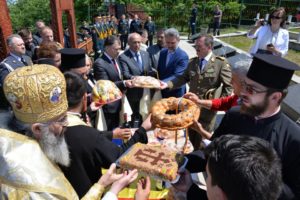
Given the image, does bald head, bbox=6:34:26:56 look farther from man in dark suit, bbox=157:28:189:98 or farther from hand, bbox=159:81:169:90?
hand, bbox=159:81:169:90

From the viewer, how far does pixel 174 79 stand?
480 centimetres

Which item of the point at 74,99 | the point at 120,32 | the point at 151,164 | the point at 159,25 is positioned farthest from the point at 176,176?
the point at 159,25

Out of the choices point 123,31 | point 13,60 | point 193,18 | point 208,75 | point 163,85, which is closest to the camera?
point 208,75

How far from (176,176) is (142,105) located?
313 centimetres

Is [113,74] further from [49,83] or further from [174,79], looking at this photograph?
[49,83]

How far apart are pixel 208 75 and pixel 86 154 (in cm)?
255

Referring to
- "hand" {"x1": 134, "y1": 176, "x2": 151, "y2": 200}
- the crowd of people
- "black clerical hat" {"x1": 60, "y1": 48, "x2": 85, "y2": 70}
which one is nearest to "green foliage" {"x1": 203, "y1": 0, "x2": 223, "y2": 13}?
"black clerical hat" {"x1": 60, "y1": 48, "x2": 85, "y2": 70}

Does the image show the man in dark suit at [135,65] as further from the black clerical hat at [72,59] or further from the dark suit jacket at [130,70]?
the black clerical hat at [72,59]

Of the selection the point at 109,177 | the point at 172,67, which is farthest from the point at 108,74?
the point at 109,177

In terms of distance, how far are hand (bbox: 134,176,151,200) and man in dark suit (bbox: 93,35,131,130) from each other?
248 centimetres

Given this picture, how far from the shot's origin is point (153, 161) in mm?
2072

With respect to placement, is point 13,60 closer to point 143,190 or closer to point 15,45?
point 15,45

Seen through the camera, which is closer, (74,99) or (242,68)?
(74,99)

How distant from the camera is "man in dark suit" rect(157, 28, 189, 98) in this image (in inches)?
195
